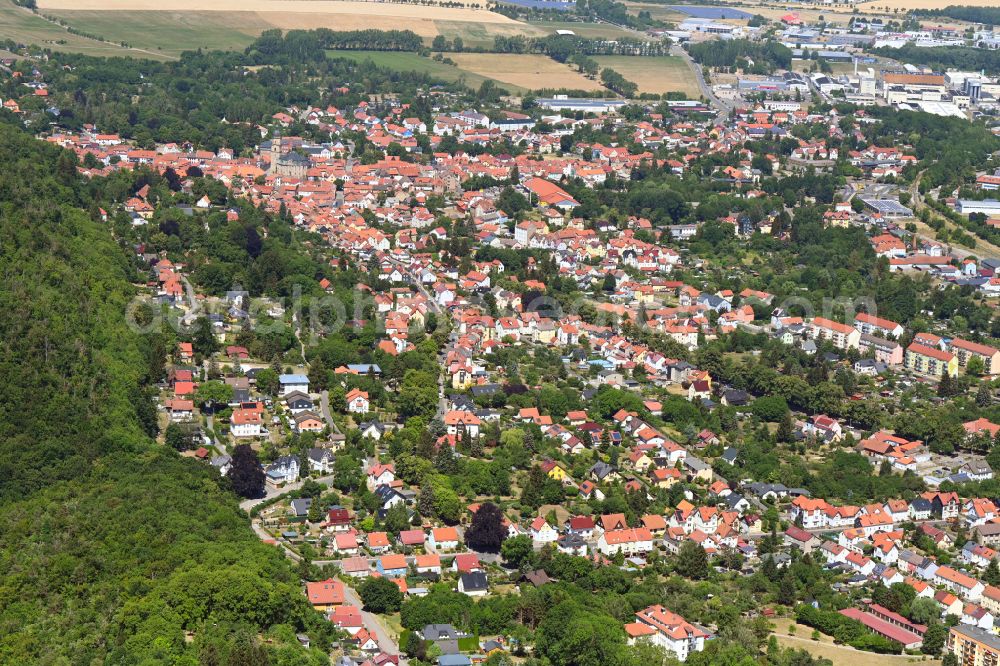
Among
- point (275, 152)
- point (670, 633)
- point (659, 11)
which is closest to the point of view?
point (670, 633)

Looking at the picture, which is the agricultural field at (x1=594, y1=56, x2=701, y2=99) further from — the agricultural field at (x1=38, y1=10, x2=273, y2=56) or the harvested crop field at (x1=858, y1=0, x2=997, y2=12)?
the harvested crop field at (x1=858, y1=0, x2=997, y2=12)

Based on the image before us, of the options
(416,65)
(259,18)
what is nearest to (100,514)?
(416,65)

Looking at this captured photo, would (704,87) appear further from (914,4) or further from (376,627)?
(376,627)

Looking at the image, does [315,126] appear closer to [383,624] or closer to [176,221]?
[176,221]

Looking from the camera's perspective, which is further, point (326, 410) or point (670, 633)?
point (326, 410)

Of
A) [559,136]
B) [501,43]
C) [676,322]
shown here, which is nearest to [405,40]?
[501,43]

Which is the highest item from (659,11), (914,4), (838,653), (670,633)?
(914,4)

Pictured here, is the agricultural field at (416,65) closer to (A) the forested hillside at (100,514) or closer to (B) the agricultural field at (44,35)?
(B) the agricultural field at (44,35)

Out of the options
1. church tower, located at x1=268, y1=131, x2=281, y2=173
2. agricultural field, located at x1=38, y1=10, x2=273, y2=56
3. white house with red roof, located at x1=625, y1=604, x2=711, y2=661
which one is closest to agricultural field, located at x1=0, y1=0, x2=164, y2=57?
agricultural field, located at x1=38, y1=10, x2=273, y2=56
